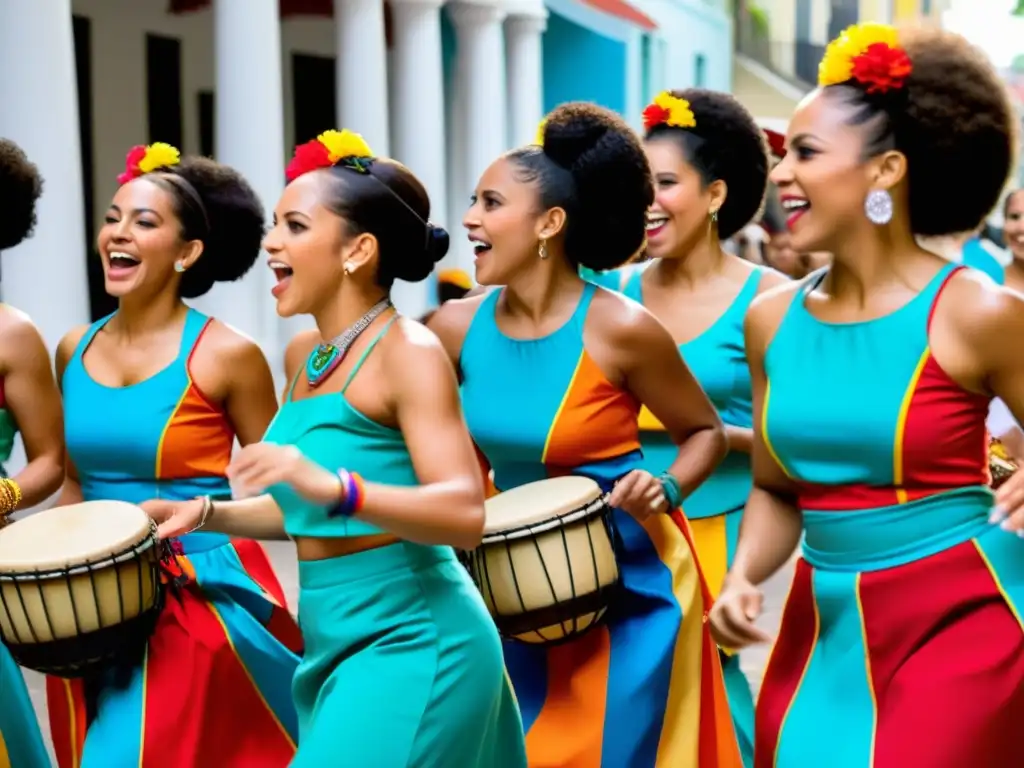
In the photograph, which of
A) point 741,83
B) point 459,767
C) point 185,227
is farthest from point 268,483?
point 741,83

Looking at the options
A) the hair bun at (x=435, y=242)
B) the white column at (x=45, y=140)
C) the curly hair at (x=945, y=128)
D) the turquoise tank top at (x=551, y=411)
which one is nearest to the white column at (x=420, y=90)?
the white column at (x=45, y=140)

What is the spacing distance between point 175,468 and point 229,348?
0.34 meters

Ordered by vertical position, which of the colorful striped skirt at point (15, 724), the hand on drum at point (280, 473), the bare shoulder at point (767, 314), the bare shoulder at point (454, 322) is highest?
the bare shoulder at point (767, 314)

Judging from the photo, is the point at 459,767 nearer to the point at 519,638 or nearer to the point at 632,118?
the point at 519,638

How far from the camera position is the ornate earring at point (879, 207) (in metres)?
3.21

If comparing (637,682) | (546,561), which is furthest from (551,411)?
(637,682)

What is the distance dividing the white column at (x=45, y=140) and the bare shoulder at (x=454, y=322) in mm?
6245

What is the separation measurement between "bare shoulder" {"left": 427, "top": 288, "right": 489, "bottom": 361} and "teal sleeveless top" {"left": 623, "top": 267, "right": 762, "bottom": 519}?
26.6 inches

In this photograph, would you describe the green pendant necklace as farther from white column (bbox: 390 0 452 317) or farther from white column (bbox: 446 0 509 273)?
white column (bbox: 446 0 509 273)

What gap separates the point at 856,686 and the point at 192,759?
1720mm

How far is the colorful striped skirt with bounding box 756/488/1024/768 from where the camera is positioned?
9.72 ft

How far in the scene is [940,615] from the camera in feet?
10.0

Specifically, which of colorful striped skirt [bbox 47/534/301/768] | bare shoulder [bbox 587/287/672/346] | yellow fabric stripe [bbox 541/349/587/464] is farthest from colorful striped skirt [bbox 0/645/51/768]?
bare shoulder [bbox 587/287/672/346]

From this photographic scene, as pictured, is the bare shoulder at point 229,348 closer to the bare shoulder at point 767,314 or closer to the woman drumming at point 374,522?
the woman drumming at point 374,522
